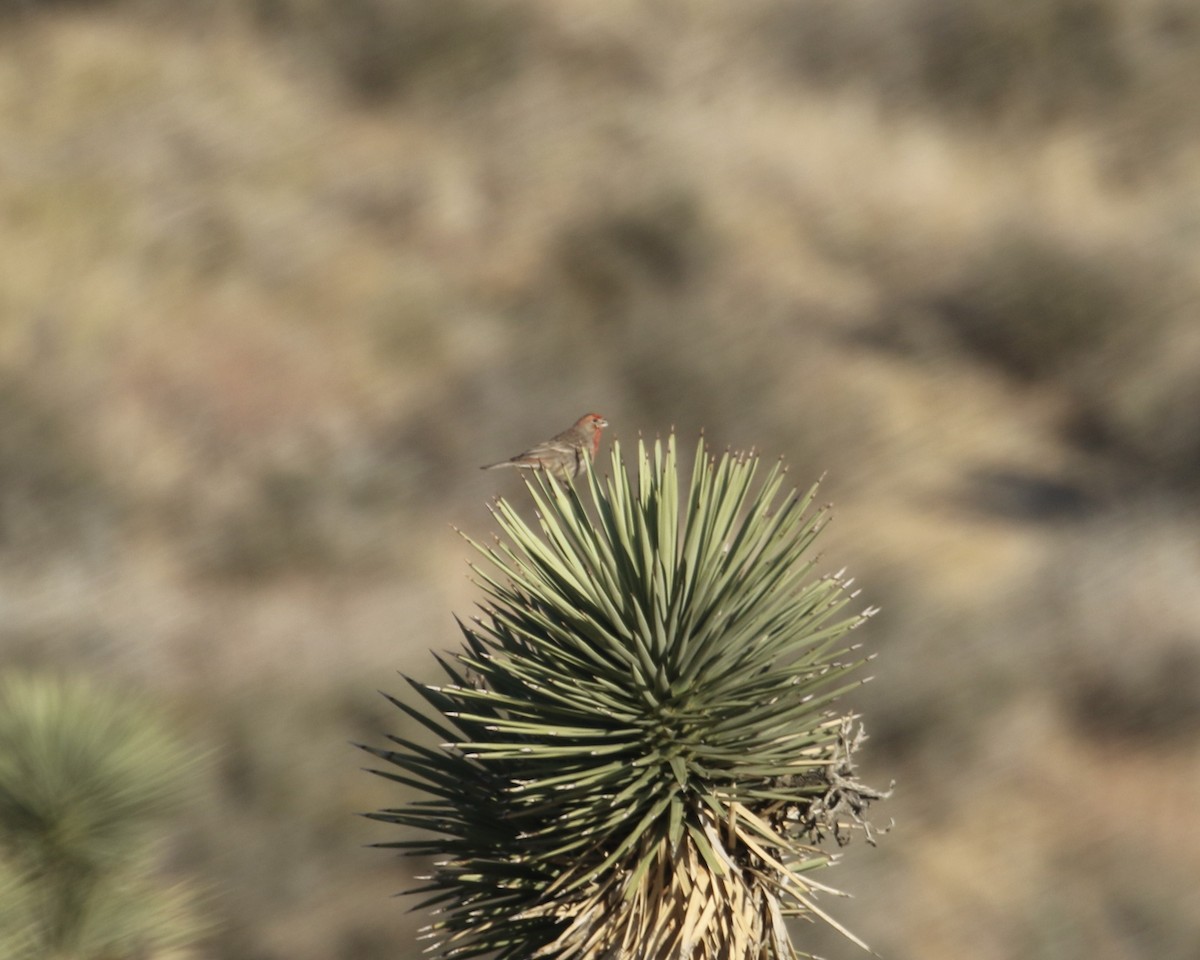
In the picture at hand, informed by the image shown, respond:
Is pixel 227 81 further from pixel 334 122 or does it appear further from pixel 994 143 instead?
pixel 994 143

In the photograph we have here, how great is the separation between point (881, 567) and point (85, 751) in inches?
470

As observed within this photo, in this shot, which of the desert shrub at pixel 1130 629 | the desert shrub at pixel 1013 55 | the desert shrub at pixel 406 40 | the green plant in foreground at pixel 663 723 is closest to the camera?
the green plant in foreground at pixel 663 723

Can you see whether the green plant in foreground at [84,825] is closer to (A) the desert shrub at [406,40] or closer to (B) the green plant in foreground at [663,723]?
(B) the green plant in foreground at [663,723]

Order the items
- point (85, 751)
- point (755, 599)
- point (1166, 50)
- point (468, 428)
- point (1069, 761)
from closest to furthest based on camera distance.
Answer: point (755, 599)
point (85, 751)
point (1069, 761)
point (1166, 50)
point (468, 428)

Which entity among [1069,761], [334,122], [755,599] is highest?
[334,122]

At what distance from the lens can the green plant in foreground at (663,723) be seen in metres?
4.94

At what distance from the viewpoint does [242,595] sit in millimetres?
20750

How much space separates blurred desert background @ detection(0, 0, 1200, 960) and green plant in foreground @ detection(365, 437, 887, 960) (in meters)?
11.7

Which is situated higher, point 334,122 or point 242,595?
point 334,122

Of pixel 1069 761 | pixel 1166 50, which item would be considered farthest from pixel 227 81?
pixel 1069 761

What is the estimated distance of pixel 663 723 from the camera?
503cm

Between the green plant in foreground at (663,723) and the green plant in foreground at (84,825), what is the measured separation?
7.99 feet

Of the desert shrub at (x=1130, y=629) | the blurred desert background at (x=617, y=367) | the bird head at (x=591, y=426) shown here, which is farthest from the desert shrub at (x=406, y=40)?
the bird head at (x=591, y=426)

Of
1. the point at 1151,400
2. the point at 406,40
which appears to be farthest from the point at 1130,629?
the point at 406,40
